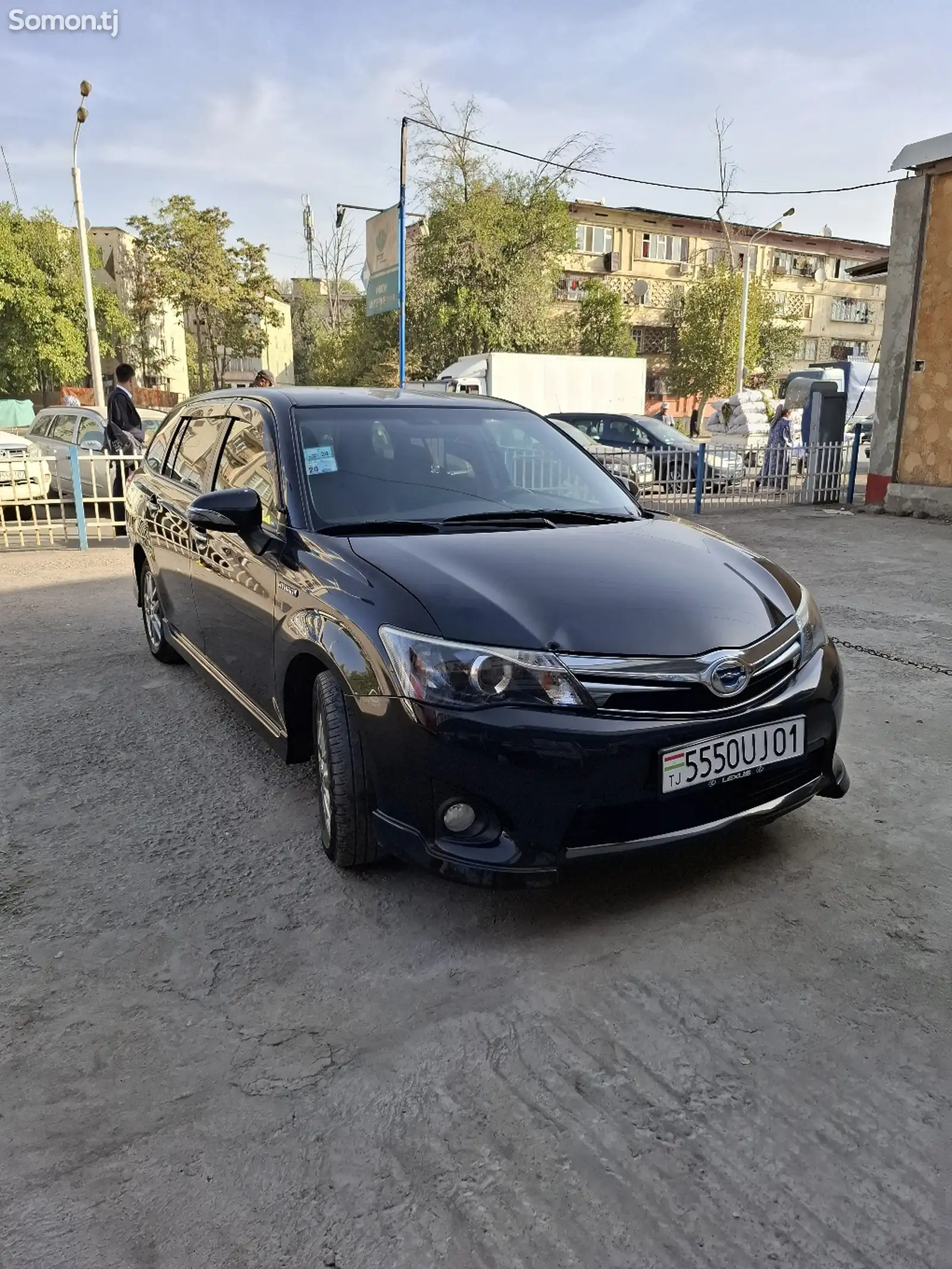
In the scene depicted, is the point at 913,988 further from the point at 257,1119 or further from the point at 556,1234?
the point at 257,1119

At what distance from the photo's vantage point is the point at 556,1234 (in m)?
1.74

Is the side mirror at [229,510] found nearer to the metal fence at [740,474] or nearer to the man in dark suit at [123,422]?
the man in dark suit at [123,422]

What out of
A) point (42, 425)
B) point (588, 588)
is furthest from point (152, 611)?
point (42, 425)

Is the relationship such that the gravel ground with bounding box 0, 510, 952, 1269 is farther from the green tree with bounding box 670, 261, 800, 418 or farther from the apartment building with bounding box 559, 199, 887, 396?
the apartment building with bounding box 559, 199, 887, 396

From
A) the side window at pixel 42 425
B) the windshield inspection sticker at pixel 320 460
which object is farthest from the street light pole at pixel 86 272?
the windshield inspection sticker at pixel 320 460

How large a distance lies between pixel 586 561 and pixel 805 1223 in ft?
6.18

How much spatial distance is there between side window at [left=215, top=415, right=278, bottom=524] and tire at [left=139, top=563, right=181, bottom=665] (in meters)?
1.47

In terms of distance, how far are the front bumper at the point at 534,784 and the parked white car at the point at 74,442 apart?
30.5 ft

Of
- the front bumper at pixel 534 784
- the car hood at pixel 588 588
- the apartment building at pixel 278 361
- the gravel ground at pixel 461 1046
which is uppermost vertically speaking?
the apartment building at pixel 278 361

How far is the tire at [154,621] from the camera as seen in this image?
215 inches

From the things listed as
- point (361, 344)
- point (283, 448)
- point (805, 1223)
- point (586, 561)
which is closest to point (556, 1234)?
point (805, 1223)

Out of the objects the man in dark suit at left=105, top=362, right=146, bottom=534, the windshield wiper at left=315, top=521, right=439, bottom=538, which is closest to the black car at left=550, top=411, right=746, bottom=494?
the man in dark suit at left=105, top=362, right=146, bottom=534

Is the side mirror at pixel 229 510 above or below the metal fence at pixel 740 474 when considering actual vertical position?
above

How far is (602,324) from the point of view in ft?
126
